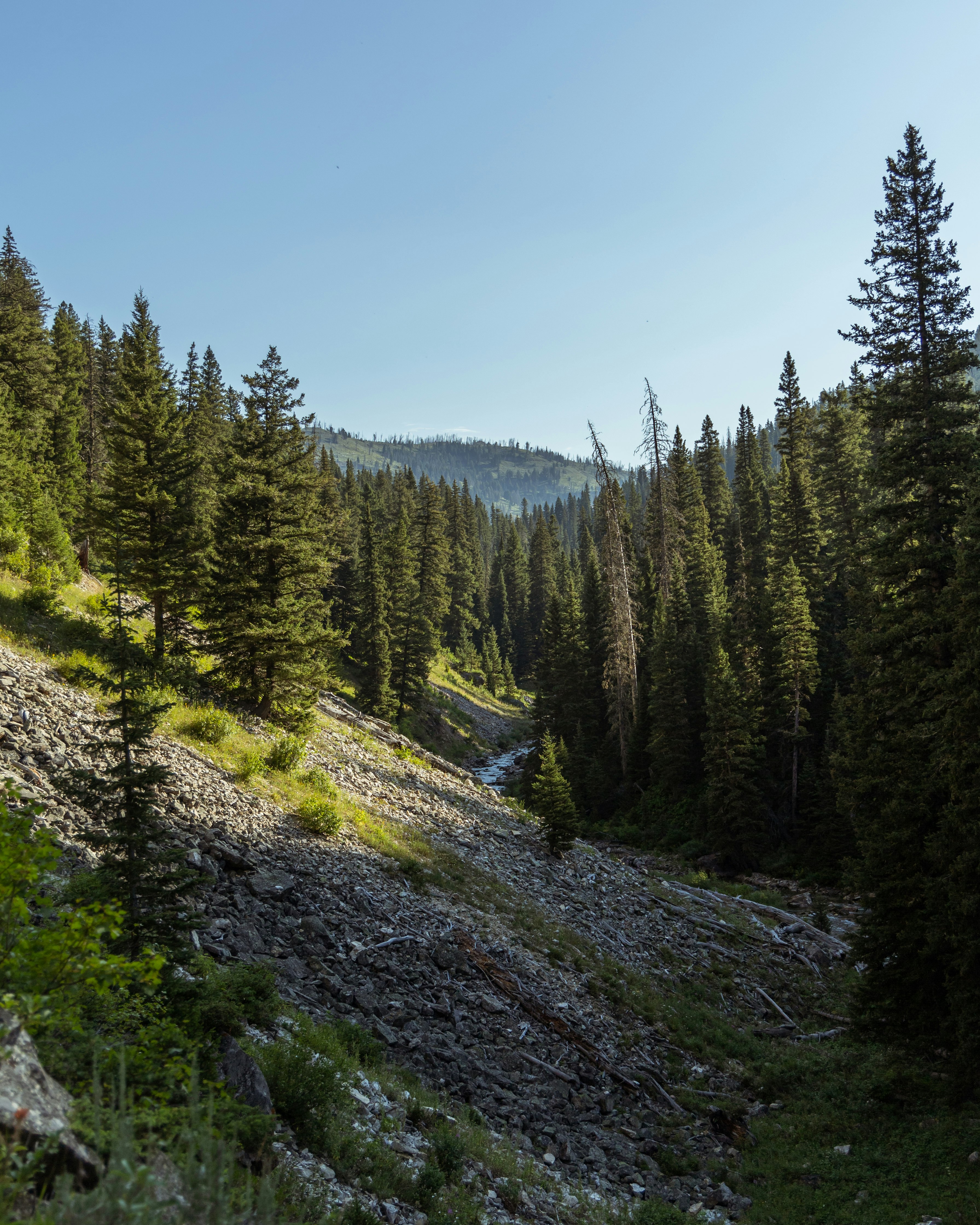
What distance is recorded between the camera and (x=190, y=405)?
51625 millimetres

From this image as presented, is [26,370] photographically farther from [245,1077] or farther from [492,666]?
[492,666]

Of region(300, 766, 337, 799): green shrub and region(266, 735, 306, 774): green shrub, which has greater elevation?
region(266, 735, 306, 774): green shrub

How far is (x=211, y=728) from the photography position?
675 inches

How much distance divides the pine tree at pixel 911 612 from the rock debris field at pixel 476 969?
414 centimetres

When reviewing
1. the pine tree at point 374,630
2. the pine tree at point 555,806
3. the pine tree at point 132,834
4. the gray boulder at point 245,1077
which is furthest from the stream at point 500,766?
the pine tree at point 132,834

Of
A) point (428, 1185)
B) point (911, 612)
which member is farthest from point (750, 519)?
point (428, 1185)

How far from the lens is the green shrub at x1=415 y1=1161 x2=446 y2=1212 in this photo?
21.7 ft

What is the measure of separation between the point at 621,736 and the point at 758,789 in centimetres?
946

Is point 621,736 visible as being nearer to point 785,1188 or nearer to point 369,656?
point 369,656

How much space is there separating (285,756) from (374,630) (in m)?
27.4

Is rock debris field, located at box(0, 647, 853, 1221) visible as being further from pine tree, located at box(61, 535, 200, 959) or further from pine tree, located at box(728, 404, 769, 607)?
pine tree, located at box(728, 404, 769, 607)

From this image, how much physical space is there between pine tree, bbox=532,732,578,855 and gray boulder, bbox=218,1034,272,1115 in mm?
17811

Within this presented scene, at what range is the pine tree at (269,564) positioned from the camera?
20203mm

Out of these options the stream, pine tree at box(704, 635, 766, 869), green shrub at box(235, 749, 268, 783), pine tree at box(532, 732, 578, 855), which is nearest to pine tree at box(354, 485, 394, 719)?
the stream
